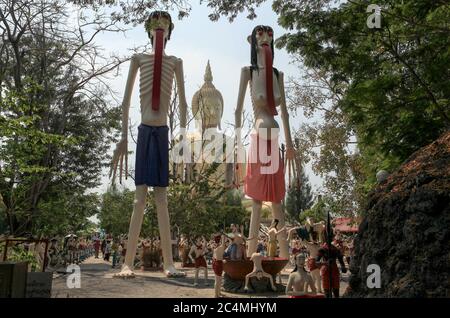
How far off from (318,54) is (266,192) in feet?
10.9

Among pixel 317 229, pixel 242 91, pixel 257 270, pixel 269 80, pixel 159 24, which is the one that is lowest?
pixel 257 270

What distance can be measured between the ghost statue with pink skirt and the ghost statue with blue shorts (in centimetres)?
200

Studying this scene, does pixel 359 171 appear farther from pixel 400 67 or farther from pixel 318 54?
pixel 318 54

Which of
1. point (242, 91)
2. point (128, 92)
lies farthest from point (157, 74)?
point (242, 91)

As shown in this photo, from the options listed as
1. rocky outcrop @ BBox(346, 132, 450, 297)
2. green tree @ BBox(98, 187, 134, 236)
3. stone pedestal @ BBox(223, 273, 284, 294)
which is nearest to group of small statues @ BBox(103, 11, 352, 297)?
stone pedestal @ BBox(223, 273, 284, 294)

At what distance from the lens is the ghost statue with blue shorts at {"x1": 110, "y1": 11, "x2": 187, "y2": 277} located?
948cm

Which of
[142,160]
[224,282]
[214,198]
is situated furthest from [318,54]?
[214,198]

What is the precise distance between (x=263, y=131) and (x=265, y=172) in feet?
3.18

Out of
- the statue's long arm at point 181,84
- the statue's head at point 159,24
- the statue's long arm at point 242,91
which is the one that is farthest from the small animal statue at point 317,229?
the statue's head at point 159,24

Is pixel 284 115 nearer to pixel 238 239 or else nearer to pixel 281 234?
pixel 281 234

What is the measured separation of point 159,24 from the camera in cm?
962

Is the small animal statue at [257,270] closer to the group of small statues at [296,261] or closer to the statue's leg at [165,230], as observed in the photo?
the group of small statues at [296,261]
